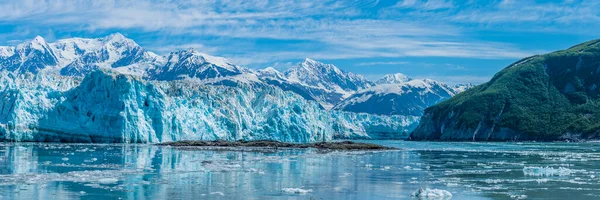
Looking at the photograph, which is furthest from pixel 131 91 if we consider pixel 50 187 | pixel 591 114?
pixel 591 114

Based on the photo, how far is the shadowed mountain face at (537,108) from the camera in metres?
172

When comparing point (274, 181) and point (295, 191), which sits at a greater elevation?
point (274, 181)

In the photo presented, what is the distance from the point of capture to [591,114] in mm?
170500

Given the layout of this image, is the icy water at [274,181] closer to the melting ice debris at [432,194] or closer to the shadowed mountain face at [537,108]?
the melting ice debris at [432,194]

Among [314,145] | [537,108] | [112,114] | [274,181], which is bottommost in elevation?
[274,181]

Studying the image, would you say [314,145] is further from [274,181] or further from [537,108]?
[537,108]

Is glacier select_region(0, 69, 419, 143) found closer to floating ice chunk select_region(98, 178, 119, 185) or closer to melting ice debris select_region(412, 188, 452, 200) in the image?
floating ice chunk select_region(98, 178, 119, 185)

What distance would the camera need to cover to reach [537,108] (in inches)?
7274

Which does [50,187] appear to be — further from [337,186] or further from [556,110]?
[556,110]

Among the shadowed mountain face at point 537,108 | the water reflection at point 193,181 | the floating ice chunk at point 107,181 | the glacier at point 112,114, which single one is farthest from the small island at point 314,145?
the shadowed mountain face at point 537,108

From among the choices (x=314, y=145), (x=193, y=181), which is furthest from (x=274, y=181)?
(x=314, y=145)

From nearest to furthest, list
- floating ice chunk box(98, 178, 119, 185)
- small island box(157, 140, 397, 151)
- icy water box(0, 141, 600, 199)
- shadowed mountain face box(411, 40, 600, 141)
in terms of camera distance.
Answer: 1. icy water box(0, 141, 600, 199)
2. floating ice chunk box(98, 178, 119, 185)
3. small island box(157, 140, 397, 151)
4. shadowed mountain face box(411, 40, 600, 141)

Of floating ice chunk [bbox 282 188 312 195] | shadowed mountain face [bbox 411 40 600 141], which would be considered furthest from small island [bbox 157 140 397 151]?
shadowed mountain face [bbox 411 40 600 141]

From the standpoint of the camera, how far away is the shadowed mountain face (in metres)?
172
